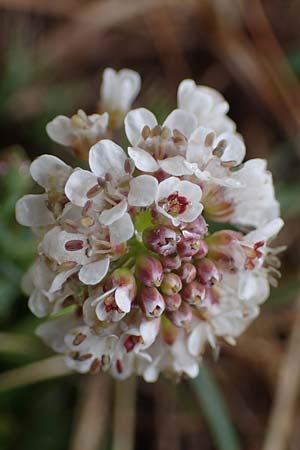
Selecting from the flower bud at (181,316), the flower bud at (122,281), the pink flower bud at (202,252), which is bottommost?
the flower bud at (181,316)

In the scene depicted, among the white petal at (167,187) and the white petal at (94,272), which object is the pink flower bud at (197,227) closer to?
the white petal at (167,187)

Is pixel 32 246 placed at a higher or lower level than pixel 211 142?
lower

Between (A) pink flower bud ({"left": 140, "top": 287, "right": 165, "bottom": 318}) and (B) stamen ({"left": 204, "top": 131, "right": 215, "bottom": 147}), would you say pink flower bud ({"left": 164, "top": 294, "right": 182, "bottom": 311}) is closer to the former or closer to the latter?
(A) pink flower bud ({"left": 140, "top": 287, "right": 165, "bottom": 318})

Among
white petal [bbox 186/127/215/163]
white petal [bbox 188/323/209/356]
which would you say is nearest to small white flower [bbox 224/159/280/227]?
white petal [bbox 186/127/215/163]

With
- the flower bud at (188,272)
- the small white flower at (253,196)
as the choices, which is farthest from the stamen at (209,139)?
the flower bud at (188,272)

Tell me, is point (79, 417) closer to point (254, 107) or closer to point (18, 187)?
point (18, 187)

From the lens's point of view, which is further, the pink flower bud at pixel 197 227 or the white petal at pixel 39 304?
the white petal at pixel 39 304

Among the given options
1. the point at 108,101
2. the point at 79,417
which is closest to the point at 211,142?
the point at 108,101
